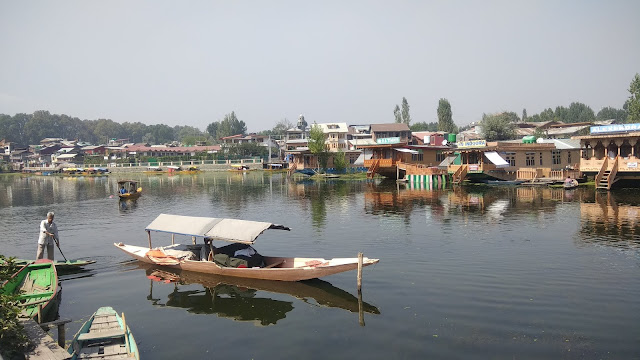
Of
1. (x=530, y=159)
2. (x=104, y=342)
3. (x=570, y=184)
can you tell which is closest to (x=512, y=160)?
(x=530, y=159)

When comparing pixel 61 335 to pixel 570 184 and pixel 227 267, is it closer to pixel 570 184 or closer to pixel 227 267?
pixel 227 267

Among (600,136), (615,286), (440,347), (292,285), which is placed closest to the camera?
(440,347)

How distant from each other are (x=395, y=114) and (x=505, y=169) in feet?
243

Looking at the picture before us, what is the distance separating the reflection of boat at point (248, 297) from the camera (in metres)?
14.7

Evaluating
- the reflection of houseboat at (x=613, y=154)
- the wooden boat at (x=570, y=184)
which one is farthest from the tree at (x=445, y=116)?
the wooden boat at (x=570, y=184)

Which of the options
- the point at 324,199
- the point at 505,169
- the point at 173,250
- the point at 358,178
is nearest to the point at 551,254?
the point at 173,250

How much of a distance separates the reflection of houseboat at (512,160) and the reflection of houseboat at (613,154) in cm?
535

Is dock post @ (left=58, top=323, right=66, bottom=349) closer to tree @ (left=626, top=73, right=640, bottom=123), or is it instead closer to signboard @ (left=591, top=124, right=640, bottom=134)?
signboard @ (left=591, top=124, right=640, bottom=134)

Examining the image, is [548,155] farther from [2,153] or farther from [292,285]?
[2,153]

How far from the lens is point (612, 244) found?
2119 centimetres

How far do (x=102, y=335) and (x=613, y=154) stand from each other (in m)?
→ 46.9

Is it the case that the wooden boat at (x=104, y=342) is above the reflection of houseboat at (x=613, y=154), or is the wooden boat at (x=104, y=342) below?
below

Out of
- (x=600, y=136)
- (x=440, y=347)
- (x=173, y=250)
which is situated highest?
(x=600, y=136)

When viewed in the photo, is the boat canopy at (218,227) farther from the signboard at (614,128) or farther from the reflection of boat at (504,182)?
the reflection of boat at (504,182)
